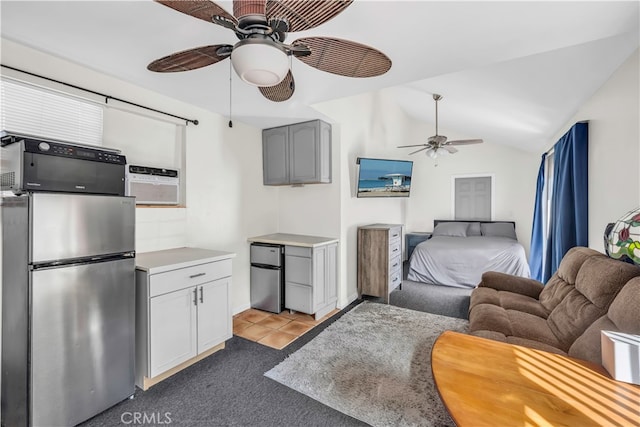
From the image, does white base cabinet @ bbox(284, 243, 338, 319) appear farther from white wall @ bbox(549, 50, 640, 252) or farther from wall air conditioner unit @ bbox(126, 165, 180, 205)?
white wall @ bbox(549, 50, 640, 252)

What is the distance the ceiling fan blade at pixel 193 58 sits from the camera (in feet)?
4.30

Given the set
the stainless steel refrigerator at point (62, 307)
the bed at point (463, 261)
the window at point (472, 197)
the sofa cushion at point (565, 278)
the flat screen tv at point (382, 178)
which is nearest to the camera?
the stainless steel refrigerator at point (62, 307)

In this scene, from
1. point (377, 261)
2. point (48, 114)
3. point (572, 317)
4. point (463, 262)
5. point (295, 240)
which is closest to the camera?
point (572, 317)

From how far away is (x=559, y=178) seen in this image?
121 inches

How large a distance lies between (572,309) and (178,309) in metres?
2.68

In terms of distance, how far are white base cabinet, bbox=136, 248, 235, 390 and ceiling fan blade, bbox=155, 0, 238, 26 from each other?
1549 mm

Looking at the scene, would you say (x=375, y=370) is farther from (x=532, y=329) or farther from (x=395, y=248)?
(x=395, y=248)

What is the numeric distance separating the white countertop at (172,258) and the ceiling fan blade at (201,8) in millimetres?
1547

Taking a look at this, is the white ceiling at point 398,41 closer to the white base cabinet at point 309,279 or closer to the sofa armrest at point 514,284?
the white base cabinet at point 309,279

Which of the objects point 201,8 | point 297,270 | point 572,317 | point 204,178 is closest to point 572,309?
point 572,317

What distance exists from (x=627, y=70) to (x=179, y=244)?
3.70 metres

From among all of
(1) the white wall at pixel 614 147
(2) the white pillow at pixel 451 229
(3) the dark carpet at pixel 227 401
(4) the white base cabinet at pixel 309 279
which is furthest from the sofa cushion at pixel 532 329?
(2) the white pillow at pixel 451 229

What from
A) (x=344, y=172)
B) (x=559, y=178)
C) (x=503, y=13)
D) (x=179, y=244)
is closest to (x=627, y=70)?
(x=503, y=13)

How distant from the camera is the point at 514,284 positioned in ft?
9.00
